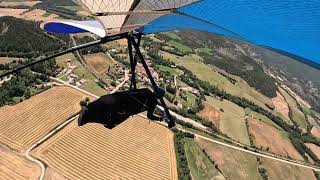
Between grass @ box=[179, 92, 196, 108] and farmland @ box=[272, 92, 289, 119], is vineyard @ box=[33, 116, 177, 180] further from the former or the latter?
farmland @ box=[272, 92, 289, 119]

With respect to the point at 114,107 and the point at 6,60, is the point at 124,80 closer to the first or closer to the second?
the point at 6,60

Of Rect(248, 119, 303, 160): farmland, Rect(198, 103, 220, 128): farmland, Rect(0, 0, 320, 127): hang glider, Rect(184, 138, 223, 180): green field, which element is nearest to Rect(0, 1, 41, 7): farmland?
Rect(198, 103, 220, 128): farmland

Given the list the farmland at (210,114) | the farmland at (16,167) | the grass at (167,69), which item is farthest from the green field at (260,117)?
the farmland at (16,167)

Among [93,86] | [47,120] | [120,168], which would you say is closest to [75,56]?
[93,86]

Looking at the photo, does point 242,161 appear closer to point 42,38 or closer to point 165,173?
point 165,173

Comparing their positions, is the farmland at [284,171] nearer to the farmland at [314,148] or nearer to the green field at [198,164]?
the green field at [198,164]
